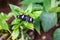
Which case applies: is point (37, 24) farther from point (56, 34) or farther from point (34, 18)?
point (56, 34)

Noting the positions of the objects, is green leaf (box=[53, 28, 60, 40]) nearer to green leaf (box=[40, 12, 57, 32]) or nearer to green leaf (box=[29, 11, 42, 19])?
green leaf (box=[40, 12, 57, 32])

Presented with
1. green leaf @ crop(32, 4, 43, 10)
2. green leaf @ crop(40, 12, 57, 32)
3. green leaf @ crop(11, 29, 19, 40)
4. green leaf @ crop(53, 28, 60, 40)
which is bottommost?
green leaf @ crop(53, 28, 60, 40)

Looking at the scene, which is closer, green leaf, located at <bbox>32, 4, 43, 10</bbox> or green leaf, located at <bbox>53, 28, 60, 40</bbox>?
green leaf, located at <bbox>53, 28, 60, 40</bbox>

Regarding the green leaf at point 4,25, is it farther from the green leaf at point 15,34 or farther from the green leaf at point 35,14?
the green leaf at point 35,14

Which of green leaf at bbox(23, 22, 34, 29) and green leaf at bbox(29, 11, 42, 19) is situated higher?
green leaf at bbox(29, 11, 42, 19)

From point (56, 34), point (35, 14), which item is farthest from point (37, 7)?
point (56, 34)

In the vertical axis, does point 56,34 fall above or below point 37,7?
below

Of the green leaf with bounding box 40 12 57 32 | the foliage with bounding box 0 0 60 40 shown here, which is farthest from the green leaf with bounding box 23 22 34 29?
the green leaf with bounding box 40 12 57 32

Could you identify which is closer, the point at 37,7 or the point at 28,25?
the point at 28,25

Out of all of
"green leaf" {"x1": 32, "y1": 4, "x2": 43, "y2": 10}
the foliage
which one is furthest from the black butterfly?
"green leaf" {"x1": 32, "y1": 4, "x2": 43, "y2": 10}
